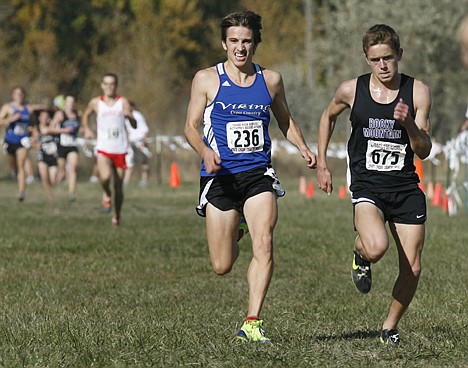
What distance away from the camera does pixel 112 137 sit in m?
18.7

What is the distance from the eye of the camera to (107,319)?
9.48 metres

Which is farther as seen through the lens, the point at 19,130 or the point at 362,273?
the point at 19,130

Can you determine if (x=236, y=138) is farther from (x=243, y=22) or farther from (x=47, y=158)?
(x=47, y=158)

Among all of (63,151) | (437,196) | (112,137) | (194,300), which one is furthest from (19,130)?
(194,300)

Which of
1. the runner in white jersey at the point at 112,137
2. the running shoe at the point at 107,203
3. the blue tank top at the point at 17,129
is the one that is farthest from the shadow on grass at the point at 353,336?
the blue tank top at the point at 17,129

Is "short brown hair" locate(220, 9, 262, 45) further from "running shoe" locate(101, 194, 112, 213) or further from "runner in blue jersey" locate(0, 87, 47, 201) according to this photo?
"runner in blue jersey" locate(0, 87, 47, 201)

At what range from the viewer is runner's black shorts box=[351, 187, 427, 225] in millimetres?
8328

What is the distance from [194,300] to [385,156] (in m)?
3.05

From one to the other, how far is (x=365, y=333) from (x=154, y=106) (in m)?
39.9

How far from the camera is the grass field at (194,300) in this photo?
24.8 feet

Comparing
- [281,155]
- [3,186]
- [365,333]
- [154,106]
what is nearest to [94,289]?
[365,333]

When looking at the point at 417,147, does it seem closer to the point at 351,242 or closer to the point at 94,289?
the point at 94,289

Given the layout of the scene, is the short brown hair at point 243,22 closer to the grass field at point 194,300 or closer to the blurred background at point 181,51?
the grass field at point 194,300

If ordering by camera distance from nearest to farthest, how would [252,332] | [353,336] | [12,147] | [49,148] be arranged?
[252,332]
[353,336]
[12,147]
[49,148]
